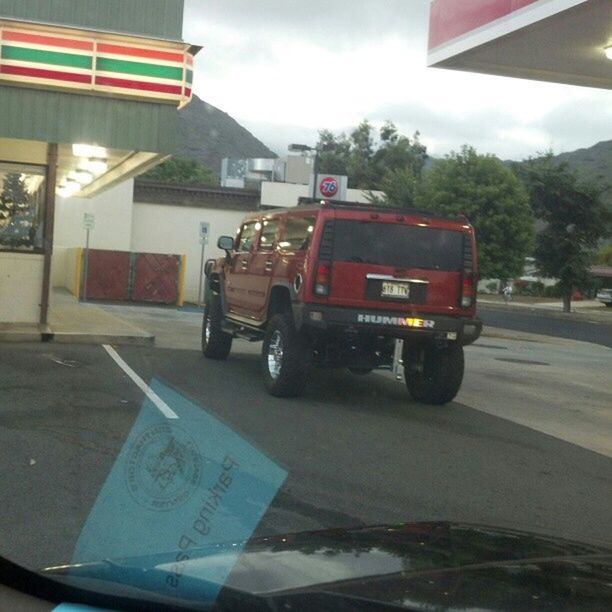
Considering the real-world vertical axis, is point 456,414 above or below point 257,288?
→ below

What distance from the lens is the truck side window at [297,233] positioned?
12.5 metres

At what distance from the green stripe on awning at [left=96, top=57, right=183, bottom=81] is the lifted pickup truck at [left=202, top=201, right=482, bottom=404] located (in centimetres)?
399

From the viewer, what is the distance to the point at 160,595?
2.92 m

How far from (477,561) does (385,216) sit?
9.28 metres

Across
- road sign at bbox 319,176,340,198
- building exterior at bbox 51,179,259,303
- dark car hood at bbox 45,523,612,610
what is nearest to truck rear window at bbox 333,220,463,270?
dark car hood at bbox 45,523,612,610

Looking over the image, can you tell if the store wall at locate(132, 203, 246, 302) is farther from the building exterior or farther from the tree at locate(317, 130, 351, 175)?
the tree at locate(317, 130, 351, 175)

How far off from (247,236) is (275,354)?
3.15 metres

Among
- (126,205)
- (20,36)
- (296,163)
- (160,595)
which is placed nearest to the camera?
(160,595)

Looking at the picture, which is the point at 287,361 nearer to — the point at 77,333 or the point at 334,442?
the point at 334,442

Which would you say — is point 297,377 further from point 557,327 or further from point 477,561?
point 557,327

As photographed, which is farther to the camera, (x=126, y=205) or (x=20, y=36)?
(x=126, y=205)

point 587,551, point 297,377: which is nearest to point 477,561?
point 587,551

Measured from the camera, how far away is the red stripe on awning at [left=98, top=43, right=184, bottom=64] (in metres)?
15.7

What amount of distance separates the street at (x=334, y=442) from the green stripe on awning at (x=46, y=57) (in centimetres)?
401
